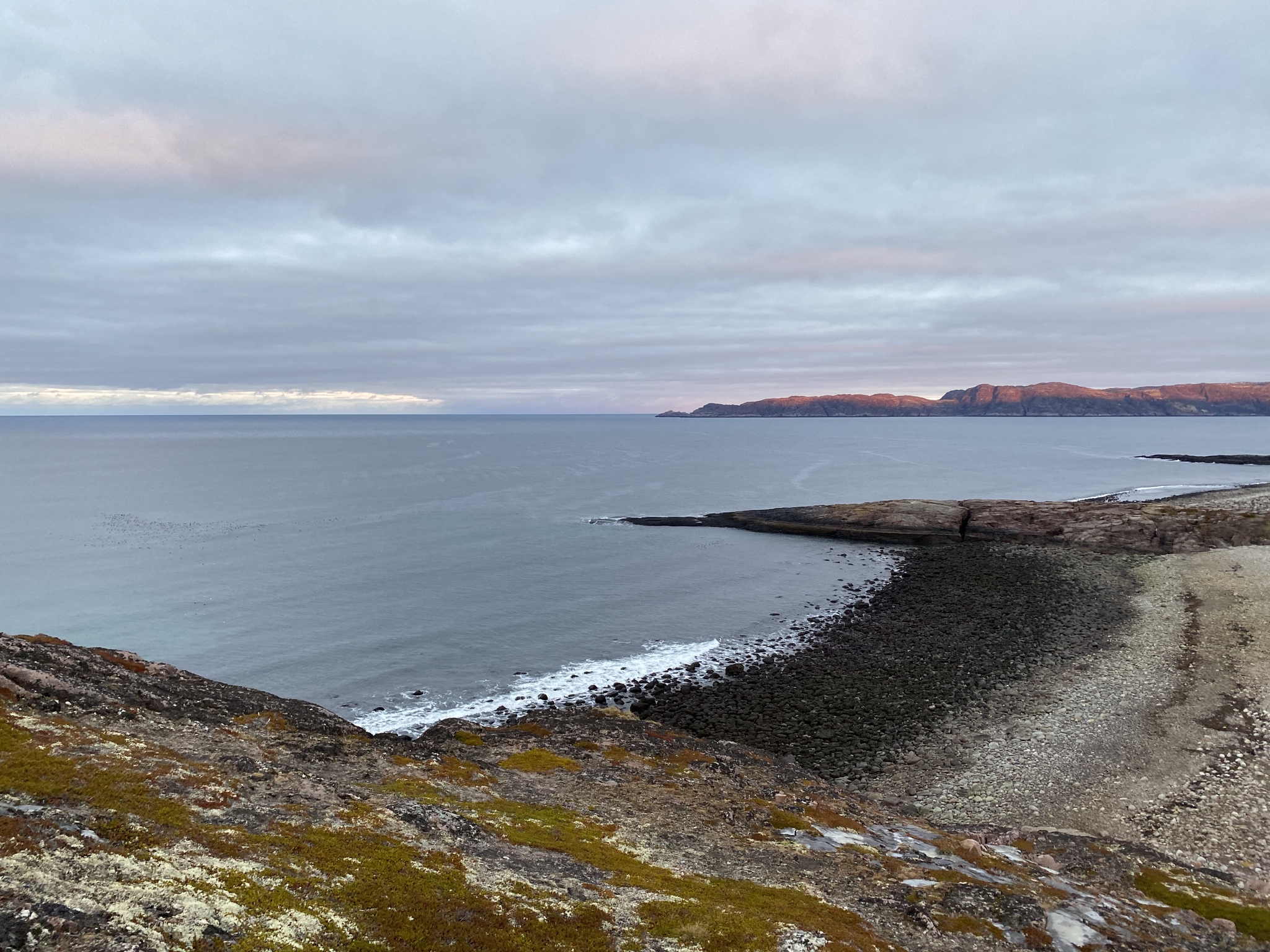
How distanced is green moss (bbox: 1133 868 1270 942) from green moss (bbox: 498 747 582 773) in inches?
677

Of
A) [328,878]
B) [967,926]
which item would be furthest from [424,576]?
[967,926]

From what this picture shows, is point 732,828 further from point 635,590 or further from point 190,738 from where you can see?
point 635,590

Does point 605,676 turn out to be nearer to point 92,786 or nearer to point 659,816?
point 659,816

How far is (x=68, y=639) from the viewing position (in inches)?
1750

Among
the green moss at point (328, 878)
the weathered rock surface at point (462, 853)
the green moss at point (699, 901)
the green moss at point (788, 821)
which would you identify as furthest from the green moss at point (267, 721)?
the green moss at point (788, 821)

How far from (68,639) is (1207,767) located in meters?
62.7

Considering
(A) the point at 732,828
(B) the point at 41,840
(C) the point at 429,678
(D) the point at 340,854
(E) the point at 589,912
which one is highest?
(B) the point at 41,840

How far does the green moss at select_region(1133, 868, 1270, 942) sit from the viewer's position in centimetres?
1667

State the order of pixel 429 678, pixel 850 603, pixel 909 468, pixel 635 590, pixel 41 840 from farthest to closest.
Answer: pixel 909 468, pixel 635 590, pixel 850 603, pixel 429 678, pixel 41 840

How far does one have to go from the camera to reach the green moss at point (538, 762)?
2362 cm

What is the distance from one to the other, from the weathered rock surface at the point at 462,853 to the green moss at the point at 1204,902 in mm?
59

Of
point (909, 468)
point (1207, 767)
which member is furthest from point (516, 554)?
point (909, 468)

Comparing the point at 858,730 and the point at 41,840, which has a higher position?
the point at 41,840

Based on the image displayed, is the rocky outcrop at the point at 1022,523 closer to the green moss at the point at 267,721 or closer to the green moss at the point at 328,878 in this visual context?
the green moss at the point at 267,721
